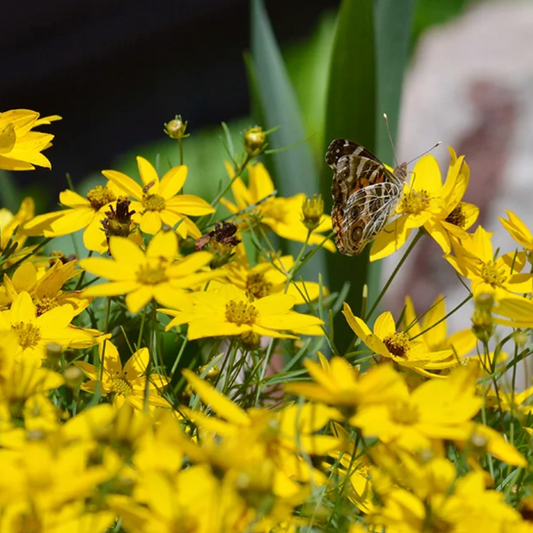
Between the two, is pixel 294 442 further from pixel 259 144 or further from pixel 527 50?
pixel 527 50

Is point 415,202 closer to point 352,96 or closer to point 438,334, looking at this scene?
point 438,334

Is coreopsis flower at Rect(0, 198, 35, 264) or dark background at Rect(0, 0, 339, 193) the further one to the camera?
dark background at Rect(0, 0, 339, 193)

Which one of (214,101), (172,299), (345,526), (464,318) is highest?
(172,299)

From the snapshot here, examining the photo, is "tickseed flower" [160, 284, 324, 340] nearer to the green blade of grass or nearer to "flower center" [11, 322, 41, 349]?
"flower center" [11, 322, 41, 349]

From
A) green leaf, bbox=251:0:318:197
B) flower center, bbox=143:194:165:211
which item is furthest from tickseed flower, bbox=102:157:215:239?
green leaf, bbox=251:0:318:197

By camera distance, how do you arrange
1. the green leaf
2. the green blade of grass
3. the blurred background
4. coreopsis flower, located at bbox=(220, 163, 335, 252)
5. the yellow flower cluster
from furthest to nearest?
the blurred background
the green leaf
the green blade of grass
coreopsis flower, located at bbox=(220, 163, 335, 252)
the yellow flower cluster

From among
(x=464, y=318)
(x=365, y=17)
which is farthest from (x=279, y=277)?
(x=464, y=318)

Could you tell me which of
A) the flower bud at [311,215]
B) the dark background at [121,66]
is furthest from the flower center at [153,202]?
Result: the dark background at [121,66]
